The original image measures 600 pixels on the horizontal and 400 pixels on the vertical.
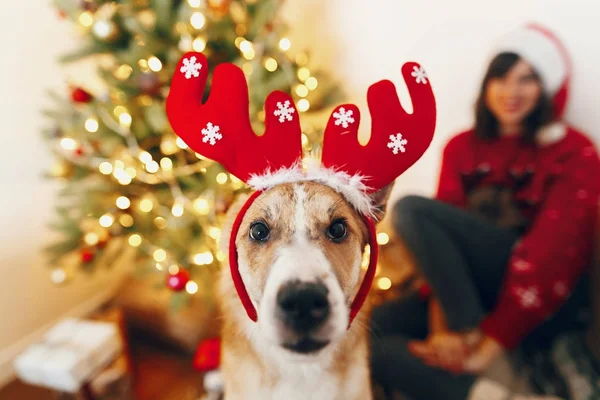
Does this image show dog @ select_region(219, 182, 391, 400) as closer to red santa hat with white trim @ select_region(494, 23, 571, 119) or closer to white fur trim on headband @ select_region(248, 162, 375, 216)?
white fur trim on headband @ select_region(248, 162, 375, 216)

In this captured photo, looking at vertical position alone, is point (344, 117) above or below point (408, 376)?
above

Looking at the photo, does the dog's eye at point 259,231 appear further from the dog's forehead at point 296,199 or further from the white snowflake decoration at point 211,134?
the white snowflake decoration at point 211,134

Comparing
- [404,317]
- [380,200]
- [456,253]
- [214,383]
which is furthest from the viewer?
[404,317]

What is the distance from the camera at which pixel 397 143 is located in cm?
93

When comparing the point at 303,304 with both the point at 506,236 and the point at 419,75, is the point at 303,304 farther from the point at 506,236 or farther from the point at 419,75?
the point at 506,236

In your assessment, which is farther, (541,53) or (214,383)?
(214,383)

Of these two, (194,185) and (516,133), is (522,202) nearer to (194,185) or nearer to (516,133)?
(516,133)

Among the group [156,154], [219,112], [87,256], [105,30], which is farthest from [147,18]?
[219,112]

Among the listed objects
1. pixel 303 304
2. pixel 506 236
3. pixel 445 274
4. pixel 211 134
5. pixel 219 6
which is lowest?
pixel 445 274

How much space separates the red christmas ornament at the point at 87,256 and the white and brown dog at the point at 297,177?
109 centimetres

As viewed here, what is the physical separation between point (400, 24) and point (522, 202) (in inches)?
42.8

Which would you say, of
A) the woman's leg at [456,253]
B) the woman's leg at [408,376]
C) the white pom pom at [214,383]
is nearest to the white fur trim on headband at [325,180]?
the woman's leg at [456,253]

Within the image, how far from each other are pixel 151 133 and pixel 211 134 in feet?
2.90

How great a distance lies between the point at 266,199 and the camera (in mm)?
972
